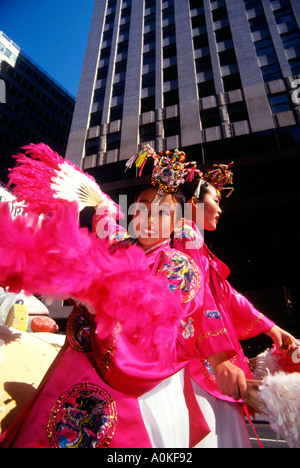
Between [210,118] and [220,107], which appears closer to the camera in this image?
[220,107]

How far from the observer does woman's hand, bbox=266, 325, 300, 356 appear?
1.45 m

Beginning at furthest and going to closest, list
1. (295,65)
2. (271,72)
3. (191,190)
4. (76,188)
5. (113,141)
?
(113,141) → (271,72) → (295,65) → (191,190) → (76,188)

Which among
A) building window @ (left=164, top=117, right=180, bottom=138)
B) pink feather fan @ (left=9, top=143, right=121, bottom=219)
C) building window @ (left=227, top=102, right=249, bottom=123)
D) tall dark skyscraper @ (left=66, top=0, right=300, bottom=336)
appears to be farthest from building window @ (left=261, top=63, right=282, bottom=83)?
pink feather fan @ (left=9, top=143, right=121, bottom=219)

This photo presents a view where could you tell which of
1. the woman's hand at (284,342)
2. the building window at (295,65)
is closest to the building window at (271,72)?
the building window at (295,65)

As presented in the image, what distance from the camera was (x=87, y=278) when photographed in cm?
88

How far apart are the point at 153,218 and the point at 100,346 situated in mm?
857

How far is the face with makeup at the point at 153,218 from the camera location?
1.61 metres

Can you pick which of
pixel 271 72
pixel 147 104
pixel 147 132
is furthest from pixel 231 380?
pixel 147 104

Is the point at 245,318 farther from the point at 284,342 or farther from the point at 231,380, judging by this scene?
the point at 231,380

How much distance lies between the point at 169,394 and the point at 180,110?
1954 centimetres

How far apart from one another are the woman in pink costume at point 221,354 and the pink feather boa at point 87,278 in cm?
38

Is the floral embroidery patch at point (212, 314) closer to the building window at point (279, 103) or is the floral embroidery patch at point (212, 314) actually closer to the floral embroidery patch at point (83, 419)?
the floral embroidery patch at point (83, 419)
